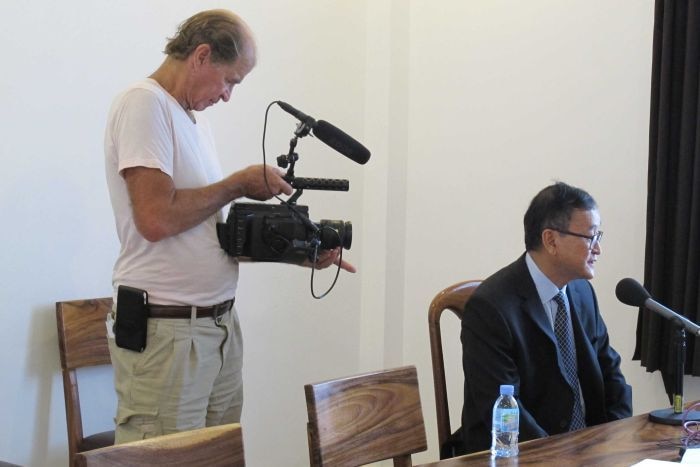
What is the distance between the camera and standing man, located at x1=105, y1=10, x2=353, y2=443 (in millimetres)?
2059

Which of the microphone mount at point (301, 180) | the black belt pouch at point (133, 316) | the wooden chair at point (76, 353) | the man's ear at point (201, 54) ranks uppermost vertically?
the man's ear at point (201, 54)

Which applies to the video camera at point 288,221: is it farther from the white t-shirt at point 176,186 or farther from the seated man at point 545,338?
the seated man at point 545,338

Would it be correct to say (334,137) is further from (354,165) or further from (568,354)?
(354,165)

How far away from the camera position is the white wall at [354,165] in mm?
2760

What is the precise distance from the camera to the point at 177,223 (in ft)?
6.75

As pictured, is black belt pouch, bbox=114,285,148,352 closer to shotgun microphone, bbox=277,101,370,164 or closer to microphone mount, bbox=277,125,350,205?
microphone mount, bbox=277,125,350,205

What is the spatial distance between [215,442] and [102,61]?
1784 mm

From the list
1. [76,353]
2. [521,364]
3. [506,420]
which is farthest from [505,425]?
[76,353]

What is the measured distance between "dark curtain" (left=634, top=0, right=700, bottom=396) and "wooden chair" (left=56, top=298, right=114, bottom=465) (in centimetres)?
192

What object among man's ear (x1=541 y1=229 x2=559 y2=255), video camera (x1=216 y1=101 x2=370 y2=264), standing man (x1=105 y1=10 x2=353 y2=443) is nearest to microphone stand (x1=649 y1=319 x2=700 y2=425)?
man's ear (x1=541 y1=229 x2=559 y2=255)

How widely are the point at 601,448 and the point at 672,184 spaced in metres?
→ 1.65

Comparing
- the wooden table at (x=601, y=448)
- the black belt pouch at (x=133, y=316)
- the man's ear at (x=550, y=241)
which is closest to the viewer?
the wooden table at (x=601, y=448)

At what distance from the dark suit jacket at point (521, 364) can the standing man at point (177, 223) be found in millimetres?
623

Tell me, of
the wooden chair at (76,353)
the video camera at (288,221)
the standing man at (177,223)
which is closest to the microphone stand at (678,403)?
the video camera at (288,221)
